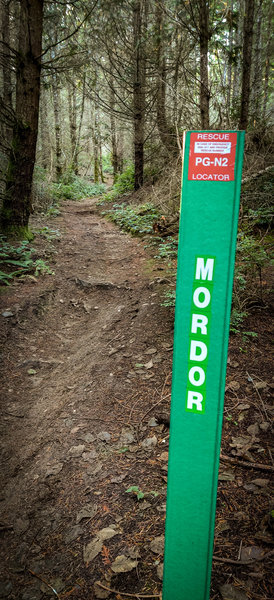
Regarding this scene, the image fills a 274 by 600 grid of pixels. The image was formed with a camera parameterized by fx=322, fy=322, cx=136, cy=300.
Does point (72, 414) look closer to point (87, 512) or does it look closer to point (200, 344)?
point (87, 512)

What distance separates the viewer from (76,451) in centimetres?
256

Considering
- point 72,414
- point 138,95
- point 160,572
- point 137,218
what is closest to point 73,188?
point 138,95

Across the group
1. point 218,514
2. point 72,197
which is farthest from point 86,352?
point 72,197

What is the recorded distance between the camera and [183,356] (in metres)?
1.14

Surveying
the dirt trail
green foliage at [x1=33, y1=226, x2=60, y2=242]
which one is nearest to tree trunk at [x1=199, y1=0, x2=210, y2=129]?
the dirt trail

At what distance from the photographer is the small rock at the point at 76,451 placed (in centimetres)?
253

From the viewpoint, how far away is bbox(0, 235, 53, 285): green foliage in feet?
18.1

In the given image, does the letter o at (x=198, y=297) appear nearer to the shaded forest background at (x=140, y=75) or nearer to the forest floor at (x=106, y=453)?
the forest floor at (x=106, y=453)

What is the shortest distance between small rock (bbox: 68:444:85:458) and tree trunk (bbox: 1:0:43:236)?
5310 millimetres

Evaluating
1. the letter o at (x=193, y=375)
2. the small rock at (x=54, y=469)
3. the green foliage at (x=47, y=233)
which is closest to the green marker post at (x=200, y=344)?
the letter o at (x=193, y=375)

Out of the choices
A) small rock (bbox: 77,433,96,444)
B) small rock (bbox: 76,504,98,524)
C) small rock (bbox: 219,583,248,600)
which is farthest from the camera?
small rock (bbox: 77,433,96,444)

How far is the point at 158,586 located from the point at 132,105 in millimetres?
12507

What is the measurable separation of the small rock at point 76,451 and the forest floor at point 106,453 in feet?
0.09

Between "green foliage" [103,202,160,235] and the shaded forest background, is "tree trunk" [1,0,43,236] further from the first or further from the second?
"green foliage" [103,202,160,235]
